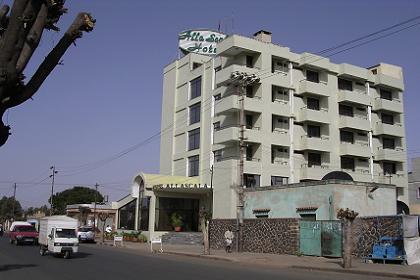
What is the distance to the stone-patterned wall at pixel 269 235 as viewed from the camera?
31.1 m

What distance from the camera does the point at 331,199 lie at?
33531mm

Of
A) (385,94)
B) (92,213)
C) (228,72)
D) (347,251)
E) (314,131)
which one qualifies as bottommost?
(347,251)

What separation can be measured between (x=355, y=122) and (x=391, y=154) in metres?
7.02

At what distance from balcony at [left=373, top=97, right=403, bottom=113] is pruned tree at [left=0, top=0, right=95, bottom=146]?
5804 centimetres

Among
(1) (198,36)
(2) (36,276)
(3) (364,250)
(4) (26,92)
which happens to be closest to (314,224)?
(3) (364,250)

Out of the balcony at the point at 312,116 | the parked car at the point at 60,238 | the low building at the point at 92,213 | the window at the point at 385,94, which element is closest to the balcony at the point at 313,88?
the balcony at the point at 312,116

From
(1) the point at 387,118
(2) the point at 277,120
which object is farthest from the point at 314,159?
(1) the point at 387,118

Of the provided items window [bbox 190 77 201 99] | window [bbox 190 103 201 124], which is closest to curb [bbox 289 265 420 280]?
window [bbox 190 103 201 124]

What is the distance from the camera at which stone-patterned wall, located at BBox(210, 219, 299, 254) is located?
3109 cm

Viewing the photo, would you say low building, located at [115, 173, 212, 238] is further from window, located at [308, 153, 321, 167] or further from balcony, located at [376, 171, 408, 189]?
balcony, located at [376, 171, 408, 189]

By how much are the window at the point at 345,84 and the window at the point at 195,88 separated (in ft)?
54.4

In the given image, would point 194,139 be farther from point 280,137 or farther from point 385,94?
point 385,94

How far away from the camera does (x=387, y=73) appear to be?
65.8 m

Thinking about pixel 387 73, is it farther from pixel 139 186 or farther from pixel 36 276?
pixel 36 276
